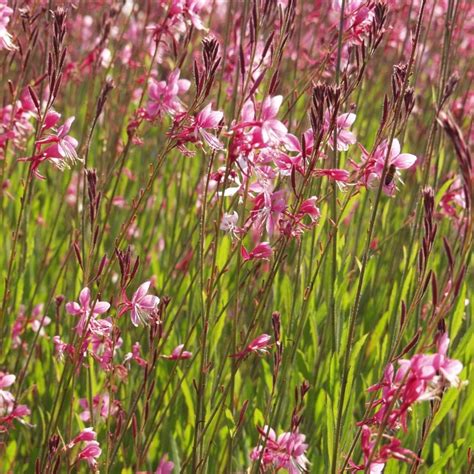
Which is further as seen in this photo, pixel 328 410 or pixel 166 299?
pixel 328 410

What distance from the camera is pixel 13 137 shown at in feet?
7.91

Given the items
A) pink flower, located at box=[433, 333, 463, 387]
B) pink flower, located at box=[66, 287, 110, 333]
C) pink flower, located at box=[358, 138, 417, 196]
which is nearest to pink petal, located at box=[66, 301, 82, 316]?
pink flower, located at box=[66, 287, 110, 333]

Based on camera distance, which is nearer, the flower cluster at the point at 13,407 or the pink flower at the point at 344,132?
the pink flower at the point at 344,132

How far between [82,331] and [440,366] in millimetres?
810

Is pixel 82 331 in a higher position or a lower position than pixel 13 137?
lower

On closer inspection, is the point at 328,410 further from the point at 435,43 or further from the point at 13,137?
the point at 435,43

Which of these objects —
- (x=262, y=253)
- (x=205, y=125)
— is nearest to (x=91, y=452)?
(x=262, y=253)

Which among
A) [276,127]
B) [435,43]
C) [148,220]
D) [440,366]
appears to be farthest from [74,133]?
[440,366]

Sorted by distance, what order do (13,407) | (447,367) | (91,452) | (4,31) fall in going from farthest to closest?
(13,407)
(4,31)
(91,452)
(447,367)

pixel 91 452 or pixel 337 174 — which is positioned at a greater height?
pixel 337 174

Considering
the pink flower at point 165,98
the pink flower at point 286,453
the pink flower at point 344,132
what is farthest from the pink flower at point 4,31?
the pink flower at point 286,453

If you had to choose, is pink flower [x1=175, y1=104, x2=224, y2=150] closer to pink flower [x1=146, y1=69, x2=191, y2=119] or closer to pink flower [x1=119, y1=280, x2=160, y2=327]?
pink flower [x1=119, y1=280, x2=160, y2=327]

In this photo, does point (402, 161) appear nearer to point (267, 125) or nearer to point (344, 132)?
point (344, 132)

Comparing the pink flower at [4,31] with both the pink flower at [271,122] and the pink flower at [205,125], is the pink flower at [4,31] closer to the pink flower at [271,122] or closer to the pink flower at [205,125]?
the pink flower at [205,125]
